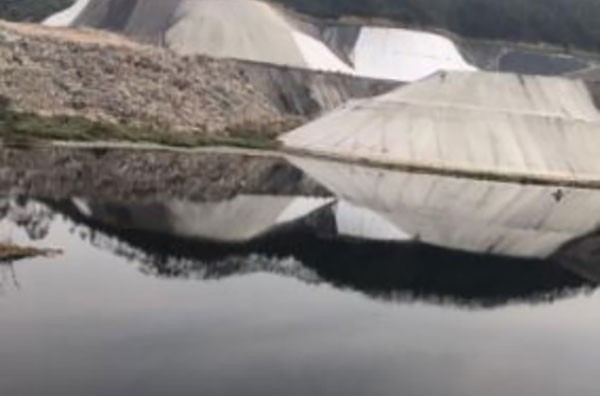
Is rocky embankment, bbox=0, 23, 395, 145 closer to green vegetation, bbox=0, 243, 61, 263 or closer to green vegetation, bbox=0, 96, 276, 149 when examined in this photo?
green vegetation, bbox=0, 96, 276, 149

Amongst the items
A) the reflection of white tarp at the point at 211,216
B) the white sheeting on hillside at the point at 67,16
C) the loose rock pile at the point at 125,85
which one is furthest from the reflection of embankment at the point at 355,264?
the white sheeting on hillside at the point at 67,16

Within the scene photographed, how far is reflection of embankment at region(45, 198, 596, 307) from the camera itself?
58.9 metres

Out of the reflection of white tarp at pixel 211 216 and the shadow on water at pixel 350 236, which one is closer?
the shadow on water at pixel 350 236

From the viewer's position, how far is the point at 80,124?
107 metres

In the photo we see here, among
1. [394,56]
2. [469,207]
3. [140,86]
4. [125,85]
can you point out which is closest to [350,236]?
[469,207]

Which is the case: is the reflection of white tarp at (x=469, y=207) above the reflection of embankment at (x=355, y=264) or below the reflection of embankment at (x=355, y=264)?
below

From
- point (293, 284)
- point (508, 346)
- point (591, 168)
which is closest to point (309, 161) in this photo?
point (591, 168)

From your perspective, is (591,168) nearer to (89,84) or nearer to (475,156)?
(475,156)

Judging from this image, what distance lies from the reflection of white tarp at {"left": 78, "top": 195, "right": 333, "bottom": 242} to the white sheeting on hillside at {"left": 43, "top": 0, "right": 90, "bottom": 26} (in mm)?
92919

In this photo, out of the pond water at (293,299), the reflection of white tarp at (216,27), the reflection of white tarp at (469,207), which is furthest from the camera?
the reflection of white tarp at (216,27)

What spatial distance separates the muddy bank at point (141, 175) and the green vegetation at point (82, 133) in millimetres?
4439

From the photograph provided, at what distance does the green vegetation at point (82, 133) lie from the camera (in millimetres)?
99312

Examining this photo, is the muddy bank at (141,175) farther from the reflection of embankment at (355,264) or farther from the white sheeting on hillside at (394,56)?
the white sheeting on hillside at (394,56)

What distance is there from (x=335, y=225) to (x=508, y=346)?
87.7 feet
